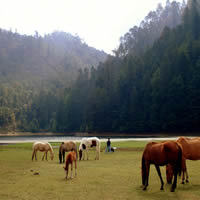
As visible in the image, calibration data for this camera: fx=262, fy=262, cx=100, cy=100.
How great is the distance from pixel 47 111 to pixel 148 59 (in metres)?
97.4

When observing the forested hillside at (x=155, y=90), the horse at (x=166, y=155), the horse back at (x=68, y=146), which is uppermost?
the forested hillside at (x=155, y=90)

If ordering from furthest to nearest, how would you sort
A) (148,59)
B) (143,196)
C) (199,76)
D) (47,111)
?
(47,111) → (148,59) → (199,76) → (143,196)

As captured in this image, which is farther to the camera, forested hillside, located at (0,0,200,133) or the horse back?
forested hillside, located at (0,0,200,133)

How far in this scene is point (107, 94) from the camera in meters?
130

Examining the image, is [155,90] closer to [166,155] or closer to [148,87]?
[148,87]

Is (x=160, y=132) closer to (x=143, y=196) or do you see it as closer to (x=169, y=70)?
(x=169, y=70)

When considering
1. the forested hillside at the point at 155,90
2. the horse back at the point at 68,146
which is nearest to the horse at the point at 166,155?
the horse back at the point at 68,146

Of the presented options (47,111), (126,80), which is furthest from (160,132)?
(47,111)

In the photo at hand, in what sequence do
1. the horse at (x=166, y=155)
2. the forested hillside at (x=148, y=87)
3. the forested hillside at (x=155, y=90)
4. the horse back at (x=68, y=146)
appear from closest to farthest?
the horse at (x=166, y=155) < the horse back at (x=68, y=146) < the forested hillside at (x=155, y=90) < the forested hillside at (x=148, y=87)

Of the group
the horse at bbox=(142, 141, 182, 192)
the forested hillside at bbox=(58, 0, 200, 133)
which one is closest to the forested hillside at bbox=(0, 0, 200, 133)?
the forested hillside at bbox=(58, 0, 200, 133)

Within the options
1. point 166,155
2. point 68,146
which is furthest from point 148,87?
point 166,155

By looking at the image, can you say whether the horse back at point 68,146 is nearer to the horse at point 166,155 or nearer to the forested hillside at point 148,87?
the horse at point 166,155

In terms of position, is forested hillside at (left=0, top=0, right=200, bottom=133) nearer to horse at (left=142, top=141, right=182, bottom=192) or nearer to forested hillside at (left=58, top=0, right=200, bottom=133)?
forested hillside at (left=58, top=0, right=200, bottom=133)

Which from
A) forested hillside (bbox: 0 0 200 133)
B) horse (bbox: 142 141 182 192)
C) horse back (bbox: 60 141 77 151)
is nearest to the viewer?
horse (bbox: 142 141 182 192)
